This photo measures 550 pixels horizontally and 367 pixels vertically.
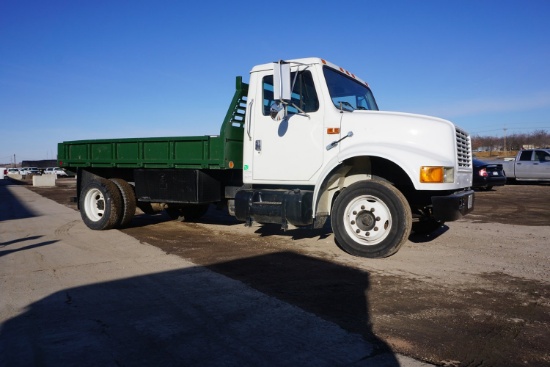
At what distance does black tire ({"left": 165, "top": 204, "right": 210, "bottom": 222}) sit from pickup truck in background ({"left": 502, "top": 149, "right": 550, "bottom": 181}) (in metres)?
18.4

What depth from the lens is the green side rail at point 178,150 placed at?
6961mm

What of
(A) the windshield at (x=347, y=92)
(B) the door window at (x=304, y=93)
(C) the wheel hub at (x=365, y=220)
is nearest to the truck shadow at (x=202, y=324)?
(C) the wheel hub at (x=365, y=220)

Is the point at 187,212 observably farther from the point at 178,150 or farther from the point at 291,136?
the point at 291,136

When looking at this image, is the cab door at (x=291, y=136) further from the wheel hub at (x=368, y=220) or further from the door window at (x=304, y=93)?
the wheel hub at (x=368, y=220)

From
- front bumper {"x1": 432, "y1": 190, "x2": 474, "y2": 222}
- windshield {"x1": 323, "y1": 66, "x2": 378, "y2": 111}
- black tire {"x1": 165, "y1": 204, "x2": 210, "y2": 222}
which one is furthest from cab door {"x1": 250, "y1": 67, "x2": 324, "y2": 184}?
black tire {"x1": 165, "y1": 204, "x2": 210, "y2": 222}

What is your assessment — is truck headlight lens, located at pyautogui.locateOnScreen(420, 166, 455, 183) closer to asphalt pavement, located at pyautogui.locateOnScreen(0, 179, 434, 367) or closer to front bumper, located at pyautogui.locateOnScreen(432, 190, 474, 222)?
front bumper, located at pyautogui.locateOnScreen(432, 190, 474, 222)

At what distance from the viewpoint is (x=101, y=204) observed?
8477 millimetres

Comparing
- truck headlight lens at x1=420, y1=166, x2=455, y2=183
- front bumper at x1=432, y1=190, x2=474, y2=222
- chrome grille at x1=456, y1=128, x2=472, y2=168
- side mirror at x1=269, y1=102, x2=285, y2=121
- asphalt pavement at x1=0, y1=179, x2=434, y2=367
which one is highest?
side mirror at x1=269, y1=102, x2=285, y2=121

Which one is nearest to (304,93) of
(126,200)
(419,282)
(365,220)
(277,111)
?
(277,111)

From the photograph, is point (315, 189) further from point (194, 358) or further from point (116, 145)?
point (116, 145)

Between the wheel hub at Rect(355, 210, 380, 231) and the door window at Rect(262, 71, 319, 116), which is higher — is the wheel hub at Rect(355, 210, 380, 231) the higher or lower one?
the lower one

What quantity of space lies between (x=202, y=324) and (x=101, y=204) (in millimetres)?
5903

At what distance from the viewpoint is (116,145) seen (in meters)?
8.29

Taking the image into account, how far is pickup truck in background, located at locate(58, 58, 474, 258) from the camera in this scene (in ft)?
17.7
